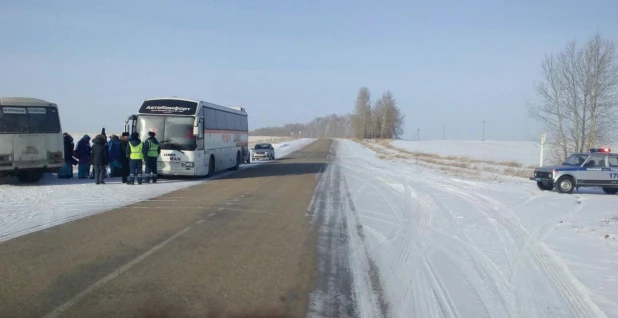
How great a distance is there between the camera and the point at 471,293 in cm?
657

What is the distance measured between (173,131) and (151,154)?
5.57 ft

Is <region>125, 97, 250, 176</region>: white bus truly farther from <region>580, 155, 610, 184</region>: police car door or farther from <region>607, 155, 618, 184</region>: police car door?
<region>607, 155, 618, 184</region>: police car door

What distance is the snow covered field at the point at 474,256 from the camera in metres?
6.14

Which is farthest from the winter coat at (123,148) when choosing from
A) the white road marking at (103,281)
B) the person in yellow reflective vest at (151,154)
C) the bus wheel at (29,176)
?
the white road marking at (103,281)

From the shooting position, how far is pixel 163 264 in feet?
25.1

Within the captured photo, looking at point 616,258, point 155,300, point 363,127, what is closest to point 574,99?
point 616,258

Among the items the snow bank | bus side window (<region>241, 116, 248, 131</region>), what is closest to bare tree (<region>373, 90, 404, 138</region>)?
the snow bank

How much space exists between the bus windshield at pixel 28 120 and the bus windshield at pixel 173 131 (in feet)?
10.9

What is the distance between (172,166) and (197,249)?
13.7 meters

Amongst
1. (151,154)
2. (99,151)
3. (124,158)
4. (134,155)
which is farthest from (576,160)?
(99,151)

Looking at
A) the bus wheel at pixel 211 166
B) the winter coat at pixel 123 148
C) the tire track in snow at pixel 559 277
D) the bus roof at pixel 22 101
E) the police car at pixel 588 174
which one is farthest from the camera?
the bus wheel at pixel 211 166

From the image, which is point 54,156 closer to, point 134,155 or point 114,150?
point 114,150

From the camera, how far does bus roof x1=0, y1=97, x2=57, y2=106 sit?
19.0 metres

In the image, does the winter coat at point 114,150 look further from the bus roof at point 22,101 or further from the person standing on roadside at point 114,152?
the bus roof at point 22,101
